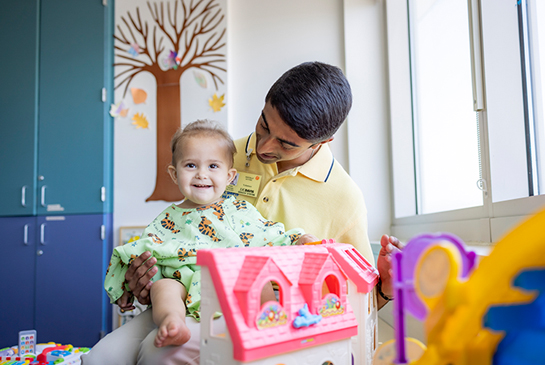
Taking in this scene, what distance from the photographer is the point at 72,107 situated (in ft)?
11.0

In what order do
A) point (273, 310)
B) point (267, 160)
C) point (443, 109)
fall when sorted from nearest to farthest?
1. point (273, 310)
2. point (267, 160)
3. point (443, 109)

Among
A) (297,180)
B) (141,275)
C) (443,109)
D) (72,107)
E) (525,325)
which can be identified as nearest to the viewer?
(525,325)

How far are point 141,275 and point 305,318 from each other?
2.29ft

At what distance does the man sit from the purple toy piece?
537 millimetres

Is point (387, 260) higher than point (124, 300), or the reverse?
point (387, 260)

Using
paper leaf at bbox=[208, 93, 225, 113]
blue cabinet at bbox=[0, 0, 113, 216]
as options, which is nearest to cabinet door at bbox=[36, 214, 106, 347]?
blue cabinet at bbox=[0, 0, 113, 216]

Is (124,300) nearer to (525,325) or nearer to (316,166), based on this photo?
(316,166)

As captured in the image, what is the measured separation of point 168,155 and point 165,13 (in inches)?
45.5

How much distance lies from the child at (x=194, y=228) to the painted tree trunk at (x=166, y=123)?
1.87 metres

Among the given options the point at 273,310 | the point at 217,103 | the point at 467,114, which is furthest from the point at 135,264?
the point at 217,103

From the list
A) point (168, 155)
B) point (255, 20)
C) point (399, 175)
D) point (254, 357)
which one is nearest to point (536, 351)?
point (254, 357)

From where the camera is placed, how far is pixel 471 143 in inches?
76.4

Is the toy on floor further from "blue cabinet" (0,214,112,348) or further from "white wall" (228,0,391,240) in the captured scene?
"blue cabinet" (0,214,112,348)

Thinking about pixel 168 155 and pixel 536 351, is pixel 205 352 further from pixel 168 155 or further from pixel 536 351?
pixel 168 155
